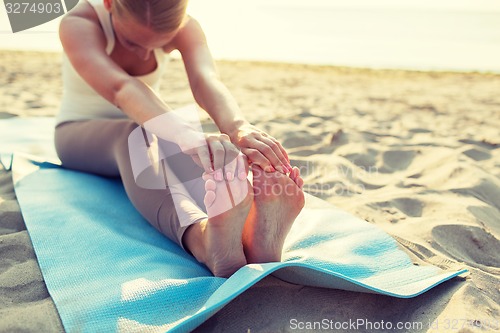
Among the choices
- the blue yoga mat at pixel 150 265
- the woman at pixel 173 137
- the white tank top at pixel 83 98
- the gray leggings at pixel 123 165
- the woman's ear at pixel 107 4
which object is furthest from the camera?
the white tank top at pixel 83 98

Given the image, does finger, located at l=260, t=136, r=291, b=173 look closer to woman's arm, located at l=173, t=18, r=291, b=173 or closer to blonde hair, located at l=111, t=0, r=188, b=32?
woman's arm, located at l=173, t=18, r=291, b=173

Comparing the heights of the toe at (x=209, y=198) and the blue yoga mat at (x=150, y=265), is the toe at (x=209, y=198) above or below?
above

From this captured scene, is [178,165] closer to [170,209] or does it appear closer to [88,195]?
[170,209]

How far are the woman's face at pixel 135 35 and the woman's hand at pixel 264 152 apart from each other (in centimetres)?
45

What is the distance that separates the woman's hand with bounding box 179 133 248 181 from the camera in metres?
1.25

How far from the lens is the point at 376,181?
89.1 inches

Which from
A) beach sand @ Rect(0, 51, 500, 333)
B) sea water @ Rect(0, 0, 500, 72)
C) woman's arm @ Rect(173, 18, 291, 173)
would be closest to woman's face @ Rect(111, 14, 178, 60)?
woman's arm @ Rect(173, 18, 291, 173)

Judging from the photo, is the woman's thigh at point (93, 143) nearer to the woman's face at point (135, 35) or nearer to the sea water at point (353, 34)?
the woman's face at point (135, 35)

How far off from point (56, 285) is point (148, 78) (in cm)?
96

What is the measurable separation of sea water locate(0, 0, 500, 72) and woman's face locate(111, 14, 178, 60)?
145 inches

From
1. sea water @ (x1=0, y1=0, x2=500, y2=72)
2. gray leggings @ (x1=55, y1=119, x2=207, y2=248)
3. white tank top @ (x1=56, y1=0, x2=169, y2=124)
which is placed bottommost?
sea water @ (x1=0, y1=0, x2=500, y2=72)

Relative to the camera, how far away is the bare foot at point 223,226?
1.23m

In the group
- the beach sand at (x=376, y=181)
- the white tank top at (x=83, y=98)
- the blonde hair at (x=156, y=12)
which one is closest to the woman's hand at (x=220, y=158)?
the beach sand at (x=376, y=181)

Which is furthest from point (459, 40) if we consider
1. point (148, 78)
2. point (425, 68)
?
point (148, 78)
